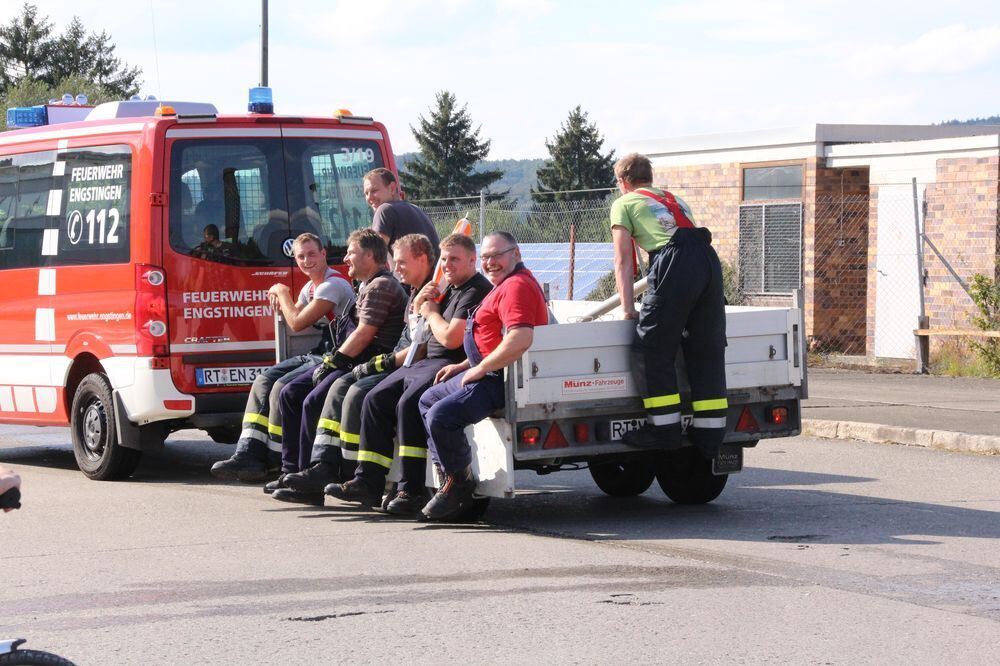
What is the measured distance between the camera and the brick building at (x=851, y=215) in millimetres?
19719

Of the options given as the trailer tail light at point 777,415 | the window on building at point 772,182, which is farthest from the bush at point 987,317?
the trailer tail light at point 777,415

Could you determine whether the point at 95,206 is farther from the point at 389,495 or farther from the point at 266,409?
the point at 389,495

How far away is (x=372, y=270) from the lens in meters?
9.45

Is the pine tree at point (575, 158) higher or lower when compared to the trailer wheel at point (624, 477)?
higher

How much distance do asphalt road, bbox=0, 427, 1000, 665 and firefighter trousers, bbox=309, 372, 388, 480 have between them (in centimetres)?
35

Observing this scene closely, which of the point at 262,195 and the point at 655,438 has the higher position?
the point at 262,195

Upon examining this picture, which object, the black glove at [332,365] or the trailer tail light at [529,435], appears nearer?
the trailer tail light at [529,435]

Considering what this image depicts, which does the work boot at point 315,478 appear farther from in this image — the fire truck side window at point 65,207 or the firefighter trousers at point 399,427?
the fire truck side window at point 65,207

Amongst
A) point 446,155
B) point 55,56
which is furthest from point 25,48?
point 446,155

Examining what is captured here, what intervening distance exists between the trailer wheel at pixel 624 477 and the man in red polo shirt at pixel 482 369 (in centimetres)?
152

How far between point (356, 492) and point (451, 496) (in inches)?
29.4

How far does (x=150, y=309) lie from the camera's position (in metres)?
10.1

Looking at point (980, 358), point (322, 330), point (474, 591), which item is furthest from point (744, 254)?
point (474, 591)

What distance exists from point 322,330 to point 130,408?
1.46 metres
